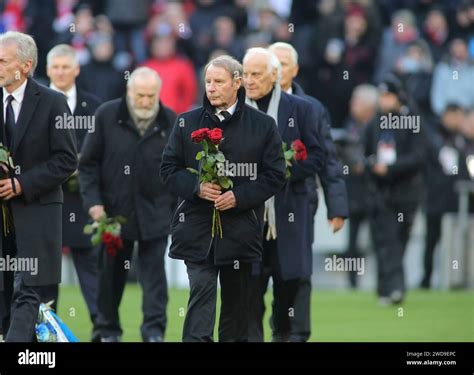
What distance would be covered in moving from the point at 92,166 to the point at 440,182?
26.9 ft

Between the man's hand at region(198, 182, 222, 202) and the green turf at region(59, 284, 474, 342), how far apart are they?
3525mm

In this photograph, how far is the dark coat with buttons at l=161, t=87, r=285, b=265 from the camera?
11508 millimetres

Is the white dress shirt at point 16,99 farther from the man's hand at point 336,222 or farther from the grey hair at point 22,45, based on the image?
the man's hand at point 336,222

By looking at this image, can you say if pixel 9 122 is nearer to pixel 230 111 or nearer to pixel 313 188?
pixel 230 111

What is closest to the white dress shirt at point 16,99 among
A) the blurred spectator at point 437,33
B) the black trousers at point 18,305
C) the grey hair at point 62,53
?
the black trousers at point 18,305

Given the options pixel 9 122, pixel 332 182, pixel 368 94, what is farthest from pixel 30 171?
pixel 368 94

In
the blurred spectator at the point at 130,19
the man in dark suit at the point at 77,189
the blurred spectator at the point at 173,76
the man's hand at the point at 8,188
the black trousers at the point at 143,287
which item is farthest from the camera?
the blurred spectator at the point at 130,19

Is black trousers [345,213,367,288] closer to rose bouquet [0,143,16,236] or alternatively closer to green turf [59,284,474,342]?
green turf [59,284,474,342]

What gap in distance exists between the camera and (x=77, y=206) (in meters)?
15.1

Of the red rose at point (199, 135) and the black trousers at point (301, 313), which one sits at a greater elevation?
the red rose at point (199, 135)

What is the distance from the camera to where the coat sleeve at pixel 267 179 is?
452 inches

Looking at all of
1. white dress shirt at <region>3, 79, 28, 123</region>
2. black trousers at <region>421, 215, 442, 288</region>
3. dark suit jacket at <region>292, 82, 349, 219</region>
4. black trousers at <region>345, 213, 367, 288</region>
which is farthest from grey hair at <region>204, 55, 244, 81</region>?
black trousers at <region>421, 215, 442, 288</region>

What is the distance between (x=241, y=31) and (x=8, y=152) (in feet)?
41.6

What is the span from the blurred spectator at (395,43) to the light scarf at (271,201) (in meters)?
9.89
